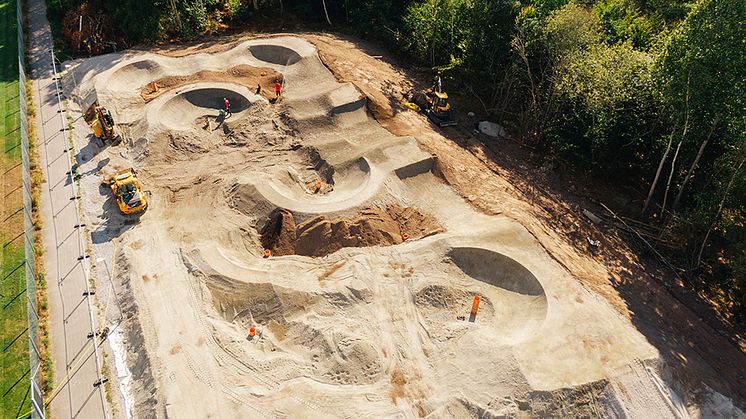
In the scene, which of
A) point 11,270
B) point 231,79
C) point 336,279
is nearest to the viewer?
point 11,270

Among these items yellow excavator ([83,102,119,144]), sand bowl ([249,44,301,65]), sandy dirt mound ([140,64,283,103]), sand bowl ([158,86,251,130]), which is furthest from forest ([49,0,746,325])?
yellow excavator ([83,102,119,144])

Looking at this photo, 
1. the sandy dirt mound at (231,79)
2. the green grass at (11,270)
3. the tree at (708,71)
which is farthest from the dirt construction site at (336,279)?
the tree at (708,71)

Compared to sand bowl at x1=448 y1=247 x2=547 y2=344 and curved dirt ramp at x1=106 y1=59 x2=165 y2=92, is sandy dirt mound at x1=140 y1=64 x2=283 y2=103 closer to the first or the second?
curved dirt ramp at x1=106 y1=59 x2=165 y2=92

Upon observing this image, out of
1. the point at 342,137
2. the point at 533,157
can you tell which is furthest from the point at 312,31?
the point at 533,157

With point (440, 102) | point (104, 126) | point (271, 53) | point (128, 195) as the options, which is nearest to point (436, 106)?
point (440, 102)

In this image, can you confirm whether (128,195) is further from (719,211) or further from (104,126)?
(719,211)

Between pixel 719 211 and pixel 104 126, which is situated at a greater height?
pixel 719 211
